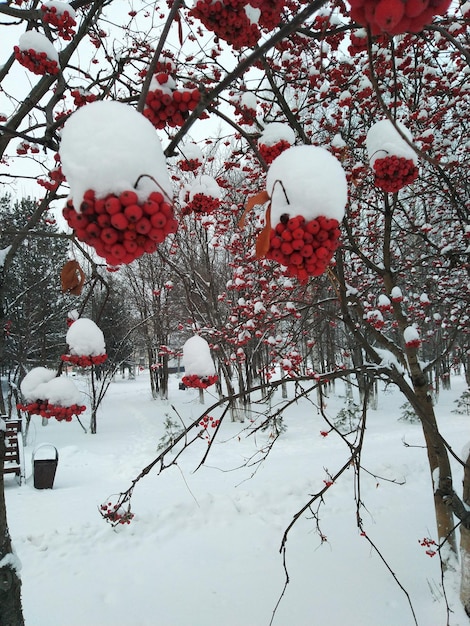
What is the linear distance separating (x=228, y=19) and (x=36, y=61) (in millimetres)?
1586

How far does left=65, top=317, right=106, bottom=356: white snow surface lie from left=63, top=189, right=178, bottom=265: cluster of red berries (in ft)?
4.59

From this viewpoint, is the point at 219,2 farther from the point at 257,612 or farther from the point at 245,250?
the point at 245,250

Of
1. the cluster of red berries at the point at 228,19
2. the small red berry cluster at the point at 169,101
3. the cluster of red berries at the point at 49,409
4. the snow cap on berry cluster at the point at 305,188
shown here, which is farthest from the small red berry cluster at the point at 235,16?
the cluster of red berries at the point at 49,409

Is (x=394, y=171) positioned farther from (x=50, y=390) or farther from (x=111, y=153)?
(x=50, y=390)

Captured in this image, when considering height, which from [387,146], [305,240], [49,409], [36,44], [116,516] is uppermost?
[36,44]

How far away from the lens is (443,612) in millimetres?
3807

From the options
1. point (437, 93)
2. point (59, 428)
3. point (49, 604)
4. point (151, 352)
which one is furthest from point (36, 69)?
point (151, 352)

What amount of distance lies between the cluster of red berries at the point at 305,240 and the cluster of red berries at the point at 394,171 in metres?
1.19

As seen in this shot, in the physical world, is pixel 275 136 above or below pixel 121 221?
above

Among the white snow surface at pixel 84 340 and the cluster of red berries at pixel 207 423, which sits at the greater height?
the white snow surface at pixel 84 340

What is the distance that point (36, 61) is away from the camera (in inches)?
91.7

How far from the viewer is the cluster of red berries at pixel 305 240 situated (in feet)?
3.24

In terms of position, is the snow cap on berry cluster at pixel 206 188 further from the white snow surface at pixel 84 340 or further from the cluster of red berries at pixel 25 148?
the cluster of red berries at pixel 25 148

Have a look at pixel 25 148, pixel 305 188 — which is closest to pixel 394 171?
pixel 305 188
